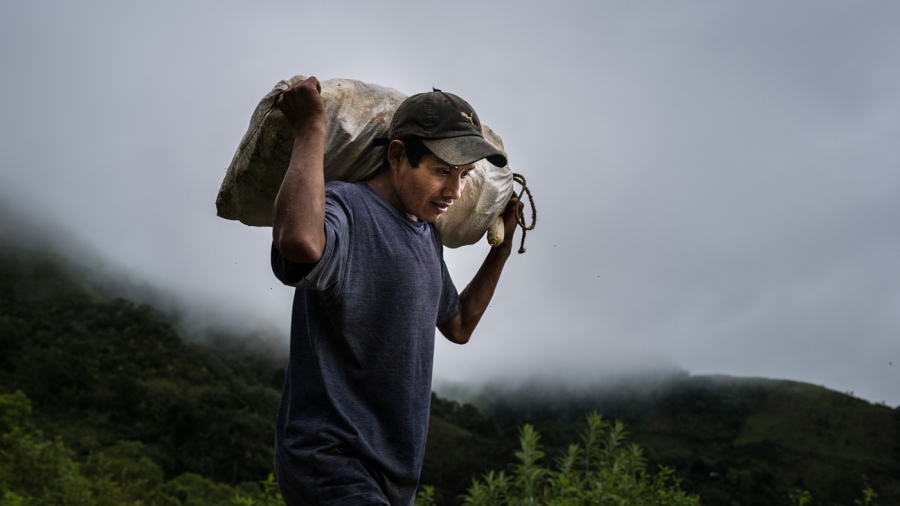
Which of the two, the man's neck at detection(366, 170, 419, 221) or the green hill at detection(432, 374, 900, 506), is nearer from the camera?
the man's neck at detection(366, 170, 419, 221)

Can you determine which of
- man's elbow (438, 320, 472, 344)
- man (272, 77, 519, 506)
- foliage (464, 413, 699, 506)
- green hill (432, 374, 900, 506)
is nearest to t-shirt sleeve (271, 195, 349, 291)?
man (272, 77, 519, 506)

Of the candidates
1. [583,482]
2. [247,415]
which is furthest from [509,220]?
[247,415]

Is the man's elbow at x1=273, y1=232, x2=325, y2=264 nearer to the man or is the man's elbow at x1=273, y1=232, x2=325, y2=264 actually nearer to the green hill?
the man

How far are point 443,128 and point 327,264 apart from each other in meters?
0.50

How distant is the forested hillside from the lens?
12242 millimetres

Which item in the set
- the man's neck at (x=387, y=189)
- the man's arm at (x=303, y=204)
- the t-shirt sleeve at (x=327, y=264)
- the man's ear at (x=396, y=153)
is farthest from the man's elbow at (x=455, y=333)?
the man's arm at (x=303, y=204)

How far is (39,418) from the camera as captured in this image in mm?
27766

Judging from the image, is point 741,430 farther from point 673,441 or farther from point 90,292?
point 90,292

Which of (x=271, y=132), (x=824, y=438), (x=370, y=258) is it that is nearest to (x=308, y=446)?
(x=370, y=258)

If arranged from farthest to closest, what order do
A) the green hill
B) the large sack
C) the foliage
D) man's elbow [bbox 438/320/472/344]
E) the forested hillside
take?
1. the forested hillside
2. the green hill
3. the foliage
4. man's elbow [bbox 438/320/472/344]
5. the large sack

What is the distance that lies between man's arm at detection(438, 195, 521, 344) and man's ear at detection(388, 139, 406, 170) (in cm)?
59

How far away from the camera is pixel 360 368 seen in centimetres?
207

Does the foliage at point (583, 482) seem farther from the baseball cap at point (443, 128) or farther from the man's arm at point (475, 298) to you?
the baseball cap at point (443, 128)

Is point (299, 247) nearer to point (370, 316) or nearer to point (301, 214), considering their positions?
point (301, 214)
